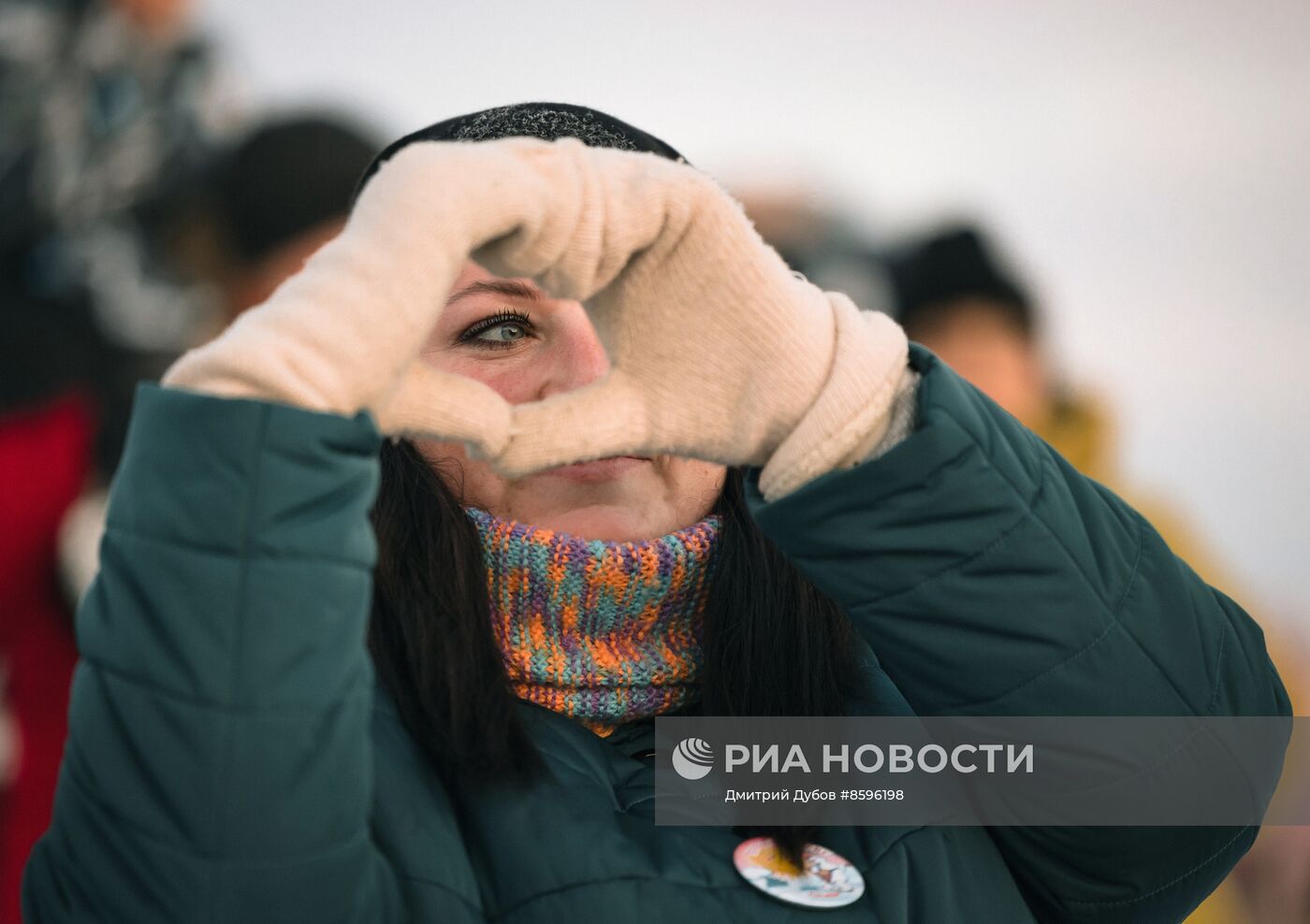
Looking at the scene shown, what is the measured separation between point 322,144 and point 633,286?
1.04 meters

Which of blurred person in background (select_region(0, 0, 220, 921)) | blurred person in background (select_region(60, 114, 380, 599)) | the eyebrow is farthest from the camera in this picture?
blurred person in background (select_region(60, 114, 380, 599))

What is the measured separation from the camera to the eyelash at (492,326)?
1371mm

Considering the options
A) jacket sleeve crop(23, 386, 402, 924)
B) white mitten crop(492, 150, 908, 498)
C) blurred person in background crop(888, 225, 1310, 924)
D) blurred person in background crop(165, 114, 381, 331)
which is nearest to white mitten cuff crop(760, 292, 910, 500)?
white mitten crop(492, 150, 908, 498)

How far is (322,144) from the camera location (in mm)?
1927

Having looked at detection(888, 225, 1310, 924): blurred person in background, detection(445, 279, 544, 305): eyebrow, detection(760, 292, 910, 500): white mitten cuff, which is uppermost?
detection(760, 292, 910, 500): white mitten cuff

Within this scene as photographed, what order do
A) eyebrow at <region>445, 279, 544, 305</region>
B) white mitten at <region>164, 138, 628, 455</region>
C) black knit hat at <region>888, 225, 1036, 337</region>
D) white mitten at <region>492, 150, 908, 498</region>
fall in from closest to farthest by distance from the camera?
white mitten at <region>164, 138, 628, 455</region> < white mitten at <region>492, 150, 908, 498</region> < eyebrow at <region>445, 279, 544, 305</region> < black knit hat at <region>888, 225, 1036, 337</region>

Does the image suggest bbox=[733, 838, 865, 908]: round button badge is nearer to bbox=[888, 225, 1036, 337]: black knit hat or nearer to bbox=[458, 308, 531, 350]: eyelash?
bbox=[458, 308, 531, 350]: eyelash

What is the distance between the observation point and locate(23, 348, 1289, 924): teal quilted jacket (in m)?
0.89

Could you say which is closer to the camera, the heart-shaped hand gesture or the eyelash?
the heart-shaped hand gesture

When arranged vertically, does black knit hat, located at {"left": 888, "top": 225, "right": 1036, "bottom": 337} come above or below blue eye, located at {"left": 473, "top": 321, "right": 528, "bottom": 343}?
below

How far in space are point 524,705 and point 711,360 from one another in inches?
15.8

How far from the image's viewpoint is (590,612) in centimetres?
127

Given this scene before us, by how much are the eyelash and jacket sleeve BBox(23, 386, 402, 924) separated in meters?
0.47

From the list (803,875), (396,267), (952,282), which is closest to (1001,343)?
(952,282)
